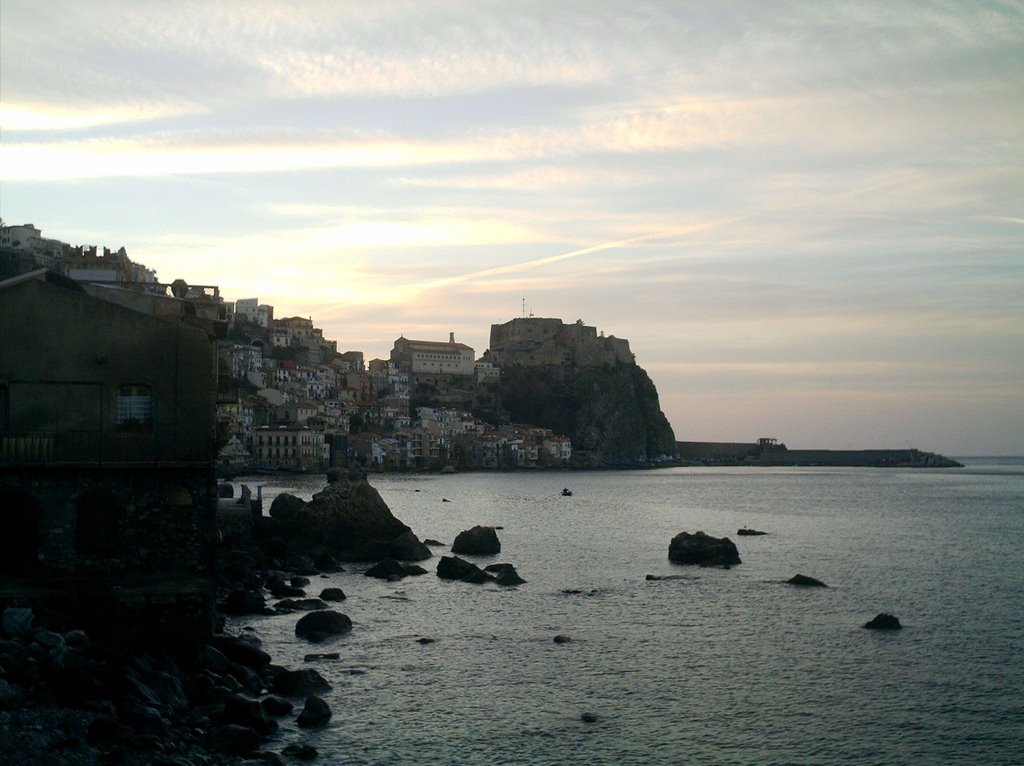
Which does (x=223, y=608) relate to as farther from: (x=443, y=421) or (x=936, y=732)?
(x=443, y=421)

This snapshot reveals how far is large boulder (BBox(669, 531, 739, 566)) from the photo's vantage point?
4606 cm

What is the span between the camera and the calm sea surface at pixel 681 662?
1936 centimetres

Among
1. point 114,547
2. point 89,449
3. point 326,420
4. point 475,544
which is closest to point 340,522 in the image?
point 475,544

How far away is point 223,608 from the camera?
100 ft

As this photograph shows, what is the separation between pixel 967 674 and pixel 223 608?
2079 cm

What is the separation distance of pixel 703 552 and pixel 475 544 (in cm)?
1116

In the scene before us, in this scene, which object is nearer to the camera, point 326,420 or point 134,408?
→ point 134,408

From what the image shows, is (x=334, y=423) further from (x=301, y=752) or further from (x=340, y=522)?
(x=301, y=752)

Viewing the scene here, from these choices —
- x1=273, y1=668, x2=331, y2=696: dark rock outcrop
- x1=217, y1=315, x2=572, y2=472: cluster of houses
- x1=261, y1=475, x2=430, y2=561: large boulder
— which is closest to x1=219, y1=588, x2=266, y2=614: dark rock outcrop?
x1=273, y1=668, x2=331, y2=696: dark rock outcrop

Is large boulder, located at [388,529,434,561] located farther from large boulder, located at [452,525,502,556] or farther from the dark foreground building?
the dark foreground building

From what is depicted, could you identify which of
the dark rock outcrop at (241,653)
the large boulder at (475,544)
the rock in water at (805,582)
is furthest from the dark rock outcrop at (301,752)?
the large boulder at (475,544)

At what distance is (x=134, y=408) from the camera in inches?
920

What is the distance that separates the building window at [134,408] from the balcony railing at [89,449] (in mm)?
218

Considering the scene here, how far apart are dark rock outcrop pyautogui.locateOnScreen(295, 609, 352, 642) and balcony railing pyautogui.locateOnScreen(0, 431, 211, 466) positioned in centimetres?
683
